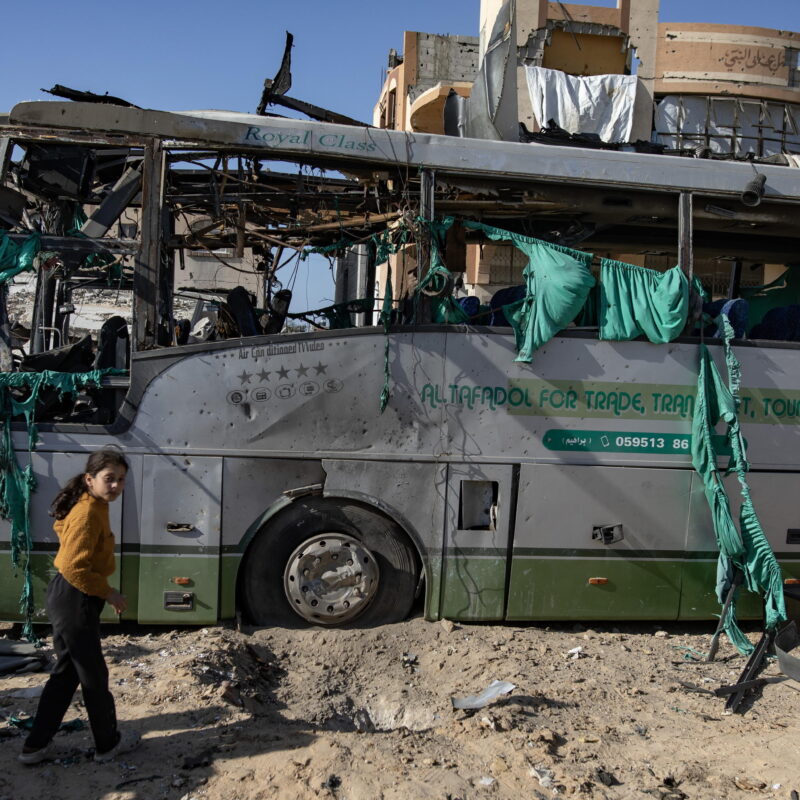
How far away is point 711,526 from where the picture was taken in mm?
5375

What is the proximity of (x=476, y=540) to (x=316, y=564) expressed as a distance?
43.0 inches

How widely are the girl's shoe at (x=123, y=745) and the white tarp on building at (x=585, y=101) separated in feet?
55.9

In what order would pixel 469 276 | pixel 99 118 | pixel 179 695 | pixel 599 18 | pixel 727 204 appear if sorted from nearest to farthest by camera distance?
pixel 179 695 < pixel 99 118 < pixel 727 204 < pixel 469 276 < pixel 599 18

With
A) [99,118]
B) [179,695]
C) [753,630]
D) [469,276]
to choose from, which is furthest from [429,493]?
[469,276]

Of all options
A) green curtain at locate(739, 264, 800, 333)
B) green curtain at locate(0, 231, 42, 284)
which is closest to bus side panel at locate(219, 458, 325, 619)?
green curtain at locate(0, 231, 42, 284)

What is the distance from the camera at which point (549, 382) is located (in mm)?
5152

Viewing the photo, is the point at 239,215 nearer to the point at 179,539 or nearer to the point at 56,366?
the point at 56,366

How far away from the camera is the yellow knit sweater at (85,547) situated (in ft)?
11.0

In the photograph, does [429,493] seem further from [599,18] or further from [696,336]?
[599,18]

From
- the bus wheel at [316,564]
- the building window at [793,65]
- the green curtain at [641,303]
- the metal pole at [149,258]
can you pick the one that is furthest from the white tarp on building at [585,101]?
the bus wheel at [316,564]

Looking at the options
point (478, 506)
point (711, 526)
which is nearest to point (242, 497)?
point (478, 506)

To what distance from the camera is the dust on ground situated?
3408 mm

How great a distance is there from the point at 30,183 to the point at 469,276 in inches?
513

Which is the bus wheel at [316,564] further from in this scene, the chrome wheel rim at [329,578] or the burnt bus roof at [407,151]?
the burnt bus roof at [407,151]
